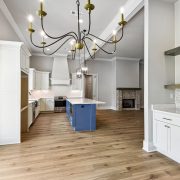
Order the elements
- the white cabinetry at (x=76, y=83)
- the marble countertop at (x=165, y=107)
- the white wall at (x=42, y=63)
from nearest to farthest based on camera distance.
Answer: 1. the marble countertop at (x=165, y=107)
2. the white wall at (x=42, y=63)
3. the white cabinetry at (x=76, y=83)

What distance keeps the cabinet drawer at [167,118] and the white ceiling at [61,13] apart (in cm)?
261

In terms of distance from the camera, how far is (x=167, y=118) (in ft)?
8.05

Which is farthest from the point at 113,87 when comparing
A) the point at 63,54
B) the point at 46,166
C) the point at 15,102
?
the point at 46,166

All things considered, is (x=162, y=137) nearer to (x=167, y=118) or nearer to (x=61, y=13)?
(x=167, y=118)

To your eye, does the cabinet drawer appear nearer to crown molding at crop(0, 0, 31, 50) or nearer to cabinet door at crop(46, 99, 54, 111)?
crown molding at crop(0, 0, 31, 50)

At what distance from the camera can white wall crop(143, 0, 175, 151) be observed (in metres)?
2.82

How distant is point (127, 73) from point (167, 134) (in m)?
6.82

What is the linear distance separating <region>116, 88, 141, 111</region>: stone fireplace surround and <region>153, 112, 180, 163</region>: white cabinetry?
5886mm

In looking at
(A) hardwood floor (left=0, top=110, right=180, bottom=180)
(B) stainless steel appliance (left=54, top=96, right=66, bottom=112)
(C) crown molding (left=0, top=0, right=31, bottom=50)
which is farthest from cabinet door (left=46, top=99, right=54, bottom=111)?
(A) hardwood floor (left=0, top=110, right=180, bottom=180)

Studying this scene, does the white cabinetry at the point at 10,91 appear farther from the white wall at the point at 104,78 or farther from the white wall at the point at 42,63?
the white wall at the point at 104,78

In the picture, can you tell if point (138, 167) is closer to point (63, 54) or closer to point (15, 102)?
point (15, 102)

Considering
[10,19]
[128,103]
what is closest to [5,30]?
[10,19]

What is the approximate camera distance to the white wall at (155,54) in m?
2.82

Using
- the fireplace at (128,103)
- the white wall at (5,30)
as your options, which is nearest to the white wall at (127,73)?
the fireplace at (128,103)
